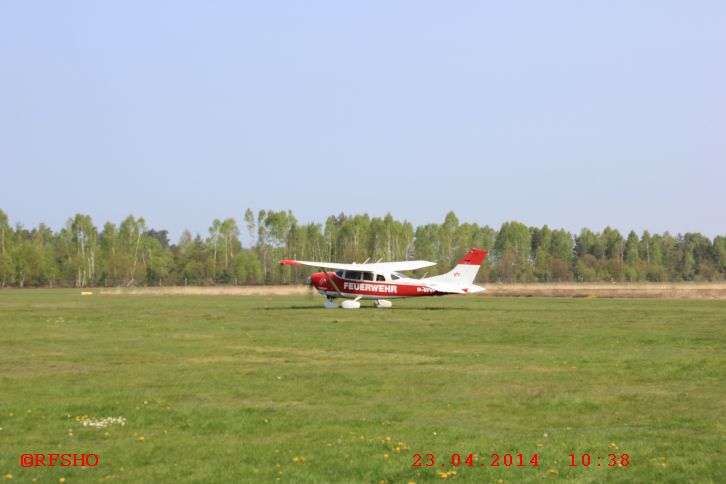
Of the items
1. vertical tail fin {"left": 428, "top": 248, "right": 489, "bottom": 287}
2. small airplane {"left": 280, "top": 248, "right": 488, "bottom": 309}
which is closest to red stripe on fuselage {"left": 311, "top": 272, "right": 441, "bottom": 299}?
small airplane {"left": 280, "top": 248, "right": 488, "bottom": 309}

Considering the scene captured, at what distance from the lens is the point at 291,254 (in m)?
148

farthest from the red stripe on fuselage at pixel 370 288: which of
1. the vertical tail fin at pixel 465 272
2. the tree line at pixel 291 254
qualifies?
the tree line at pixel 291 254

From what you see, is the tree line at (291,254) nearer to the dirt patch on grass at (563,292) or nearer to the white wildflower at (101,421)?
the dirt patch on grass at (563,292)

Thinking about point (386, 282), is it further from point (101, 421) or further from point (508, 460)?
point (508, 460)

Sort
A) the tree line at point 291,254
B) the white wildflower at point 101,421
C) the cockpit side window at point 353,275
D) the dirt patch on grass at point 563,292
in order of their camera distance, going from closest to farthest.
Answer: the white wildflower at point 101,421
the cockpit side window at point 353,275
the dirt patch on grass at point 563,292
the tree line at point 291,254

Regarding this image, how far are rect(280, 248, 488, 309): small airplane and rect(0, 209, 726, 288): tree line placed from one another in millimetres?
79679

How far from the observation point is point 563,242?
535 feet

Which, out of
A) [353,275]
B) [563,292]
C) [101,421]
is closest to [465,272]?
[353,275]

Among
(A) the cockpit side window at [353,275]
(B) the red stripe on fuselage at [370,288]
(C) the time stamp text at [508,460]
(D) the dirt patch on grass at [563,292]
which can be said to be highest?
(A) the cockpit side window at [353,275]

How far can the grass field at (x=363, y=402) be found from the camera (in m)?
11.4

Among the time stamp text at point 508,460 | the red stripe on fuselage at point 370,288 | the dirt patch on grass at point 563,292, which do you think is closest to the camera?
the time stamp text at point 508,460

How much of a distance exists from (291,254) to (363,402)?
132 metres

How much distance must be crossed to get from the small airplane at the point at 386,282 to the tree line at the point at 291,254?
3137 inches

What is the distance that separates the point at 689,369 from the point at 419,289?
26.6 m
